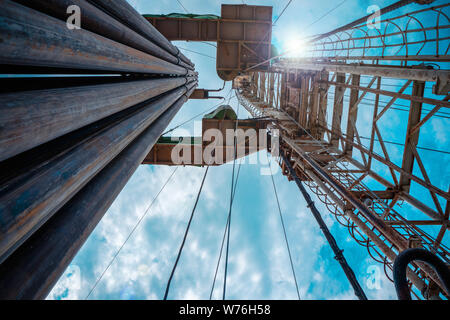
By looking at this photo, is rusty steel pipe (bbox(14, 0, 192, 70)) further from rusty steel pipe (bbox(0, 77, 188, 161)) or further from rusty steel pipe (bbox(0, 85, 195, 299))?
rusty steel pipe (bbox(0, 85, 195, 299))

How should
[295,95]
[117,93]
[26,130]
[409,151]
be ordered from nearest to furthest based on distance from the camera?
[26,130] < [117,93] < [409,151] < [295,95]

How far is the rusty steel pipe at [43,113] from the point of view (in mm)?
1005

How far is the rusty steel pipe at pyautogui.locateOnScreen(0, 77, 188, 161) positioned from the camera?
1.00 meters

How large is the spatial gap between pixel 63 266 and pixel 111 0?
2795 mm

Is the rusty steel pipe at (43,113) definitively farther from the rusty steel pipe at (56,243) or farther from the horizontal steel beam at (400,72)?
the horizontal steel beam at (400,72)

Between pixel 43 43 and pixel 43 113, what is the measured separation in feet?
1.34

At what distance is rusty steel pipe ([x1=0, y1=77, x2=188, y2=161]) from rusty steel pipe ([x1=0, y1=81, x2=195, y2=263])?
158 millimetres

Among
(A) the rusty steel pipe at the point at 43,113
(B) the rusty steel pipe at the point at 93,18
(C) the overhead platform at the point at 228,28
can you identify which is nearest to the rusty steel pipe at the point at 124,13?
(B) the rusty steel pipe at the point at 93,18

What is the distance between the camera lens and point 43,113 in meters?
1.16

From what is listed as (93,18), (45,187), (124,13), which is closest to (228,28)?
(124,13)

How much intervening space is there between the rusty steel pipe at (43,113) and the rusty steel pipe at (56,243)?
1.94 ft

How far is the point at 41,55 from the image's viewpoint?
121cm
